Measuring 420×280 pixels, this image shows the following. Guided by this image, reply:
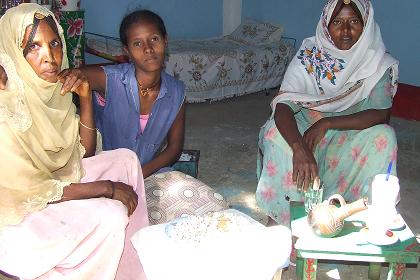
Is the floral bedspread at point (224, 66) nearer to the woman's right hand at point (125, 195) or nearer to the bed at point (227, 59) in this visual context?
the bed at point (227, 59)

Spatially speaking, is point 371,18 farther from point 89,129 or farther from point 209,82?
point 209,82

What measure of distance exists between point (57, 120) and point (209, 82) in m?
3.77

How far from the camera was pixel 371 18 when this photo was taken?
284 cm

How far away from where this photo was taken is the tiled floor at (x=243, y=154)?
312 centimetres

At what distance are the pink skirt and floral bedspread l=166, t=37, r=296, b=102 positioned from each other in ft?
12.3

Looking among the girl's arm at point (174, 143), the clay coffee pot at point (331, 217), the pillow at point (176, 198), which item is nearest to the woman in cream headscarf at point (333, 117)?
the pillow at point (176, 198)

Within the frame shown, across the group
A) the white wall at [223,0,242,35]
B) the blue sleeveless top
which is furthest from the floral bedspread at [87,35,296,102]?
the blue sleeveless top

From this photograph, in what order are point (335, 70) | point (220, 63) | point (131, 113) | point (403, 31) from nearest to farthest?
point (131, 113) < point (335, 70) < point (403, 31) < point (220, 63)

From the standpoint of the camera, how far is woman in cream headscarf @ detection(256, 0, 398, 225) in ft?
8.46

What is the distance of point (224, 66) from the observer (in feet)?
19.3

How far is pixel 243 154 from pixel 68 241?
2506mm

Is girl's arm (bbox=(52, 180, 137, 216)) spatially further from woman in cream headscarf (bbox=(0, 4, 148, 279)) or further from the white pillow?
the white pillow

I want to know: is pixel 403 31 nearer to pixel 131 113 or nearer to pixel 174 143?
pixel 174 143

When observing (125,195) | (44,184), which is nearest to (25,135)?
(44,184)
